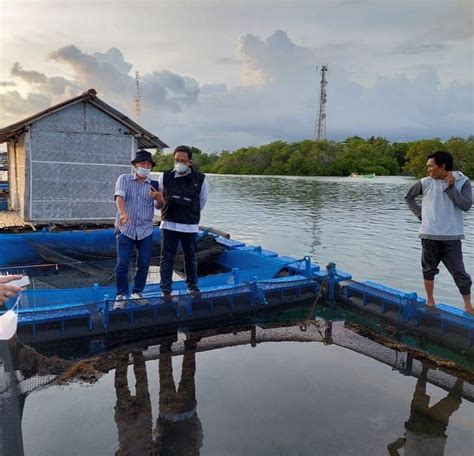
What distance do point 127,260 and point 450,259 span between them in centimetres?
374

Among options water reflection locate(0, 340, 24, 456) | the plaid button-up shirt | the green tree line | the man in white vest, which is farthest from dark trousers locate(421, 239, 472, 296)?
the green tree line

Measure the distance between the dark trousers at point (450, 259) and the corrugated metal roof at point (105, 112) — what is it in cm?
834

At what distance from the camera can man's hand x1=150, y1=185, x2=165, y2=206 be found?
525 centimetres

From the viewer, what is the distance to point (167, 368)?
4.34 metres

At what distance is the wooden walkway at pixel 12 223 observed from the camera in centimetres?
1011

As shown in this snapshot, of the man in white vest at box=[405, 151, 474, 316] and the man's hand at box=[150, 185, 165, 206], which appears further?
the man's hand at box=[150, 185, 165, 206]

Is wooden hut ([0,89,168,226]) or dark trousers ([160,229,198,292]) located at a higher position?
wooden hut ([0,89,168,226])

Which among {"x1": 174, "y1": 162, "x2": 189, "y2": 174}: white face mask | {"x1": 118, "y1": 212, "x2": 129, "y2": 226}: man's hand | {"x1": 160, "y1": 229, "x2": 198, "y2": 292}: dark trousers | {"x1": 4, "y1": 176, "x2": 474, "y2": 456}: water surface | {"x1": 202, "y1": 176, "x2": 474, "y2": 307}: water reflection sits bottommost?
{"x1": 202, "y1": 176, "x2": 474, "y2": 307}: water reflection

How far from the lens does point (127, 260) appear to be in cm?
531

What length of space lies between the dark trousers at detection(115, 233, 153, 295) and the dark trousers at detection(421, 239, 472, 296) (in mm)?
3327

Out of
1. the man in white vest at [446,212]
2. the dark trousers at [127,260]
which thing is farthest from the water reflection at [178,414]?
the man in white vest at [446,212]

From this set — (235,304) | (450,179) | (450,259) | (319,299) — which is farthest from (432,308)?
(235,304)

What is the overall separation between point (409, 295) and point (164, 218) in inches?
126

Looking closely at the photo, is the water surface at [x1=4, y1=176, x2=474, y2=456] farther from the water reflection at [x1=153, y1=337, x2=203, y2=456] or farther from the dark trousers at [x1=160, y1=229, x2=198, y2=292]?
the dark trousers at [x1=160, y1=229, x2=198, y2=292]
